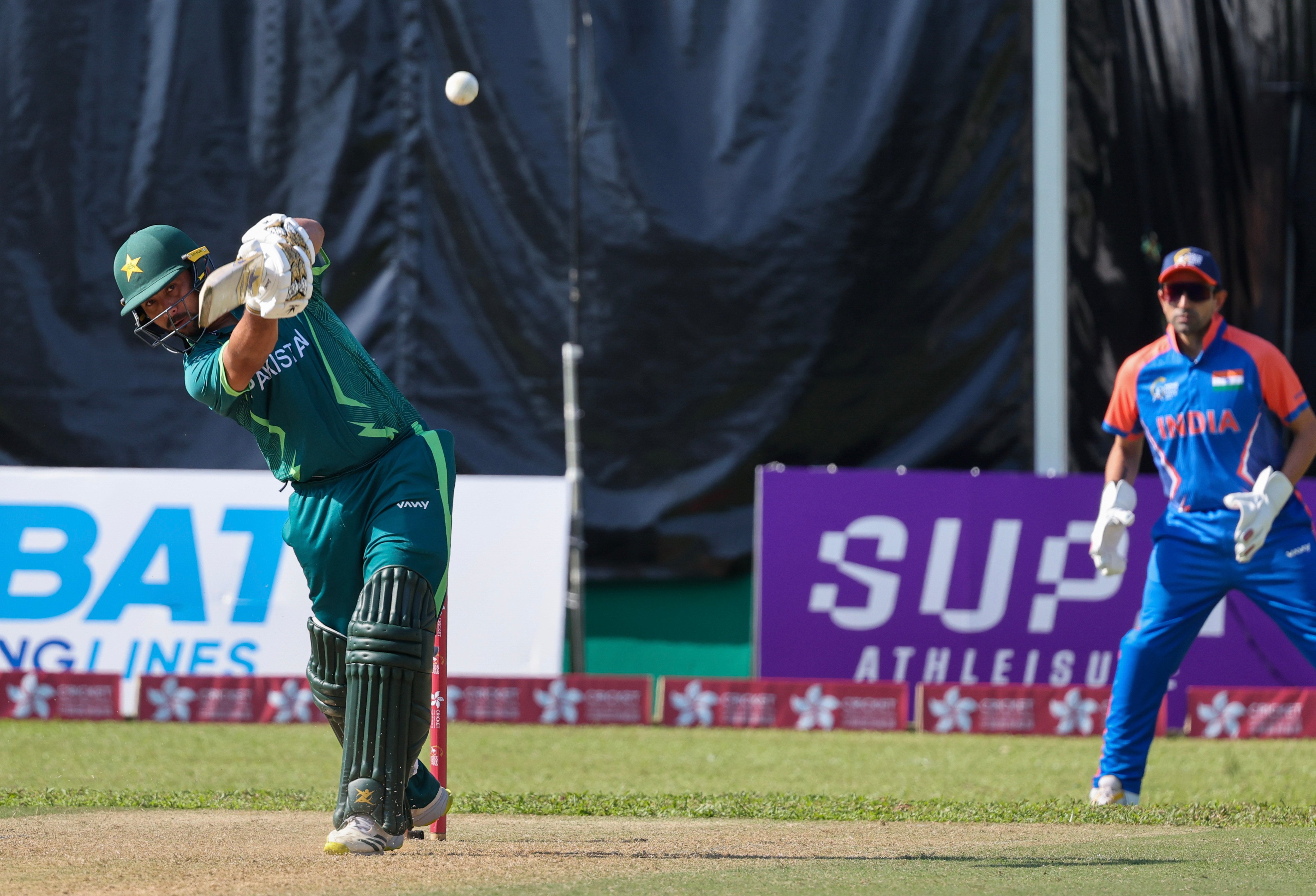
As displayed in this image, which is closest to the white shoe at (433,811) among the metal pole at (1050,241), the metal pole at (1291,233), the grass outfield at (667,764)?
the grass outfield at (667,764)

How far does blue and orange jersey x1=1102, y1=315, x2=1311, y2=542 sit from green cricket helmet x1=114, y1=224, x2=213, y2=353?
11.9ft

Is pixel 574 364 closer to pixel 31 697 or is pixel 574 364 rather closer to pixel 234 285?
pixel 31 697

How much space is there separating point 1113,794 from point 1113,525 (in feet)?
3.45

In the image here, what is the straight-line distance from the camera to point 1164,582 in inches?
223

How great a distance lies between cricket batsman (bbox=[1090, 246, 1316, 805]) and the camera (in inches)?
218

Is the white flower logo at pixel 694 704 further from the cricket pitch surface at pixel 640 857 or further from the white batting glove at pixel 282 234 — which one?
the white batting glove at pixel 282 234

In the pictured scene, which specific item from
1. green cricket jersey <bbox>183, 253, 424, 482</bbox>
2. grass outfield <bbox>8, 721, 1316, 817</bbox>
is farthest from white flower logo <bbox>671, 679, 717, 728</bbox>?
green cricket jersey <bbox>183, 253, 424, 482</bbox>

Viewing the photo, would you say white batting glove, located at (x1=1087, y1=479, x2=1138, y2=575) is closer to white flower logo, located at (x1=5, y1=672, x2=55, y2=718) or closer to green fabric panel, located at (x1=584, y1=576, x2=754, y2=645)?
green fabric panel, located at (x1=584, y1=576, x2=754, y2=645)

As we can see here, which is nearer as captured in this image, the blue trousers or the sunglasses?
the blue trousers

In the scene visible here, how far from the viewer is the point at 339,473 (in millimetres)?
4195

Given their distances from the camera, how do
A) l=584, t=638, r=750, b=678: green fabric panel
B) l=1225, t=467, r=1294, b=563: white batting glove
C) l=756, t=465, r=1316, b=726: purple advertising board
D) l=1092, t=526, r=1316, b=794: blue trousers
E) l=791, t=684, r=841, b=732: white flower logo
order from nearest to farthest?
l=1225, t=467, r=1294, b=563: white batting glove → l=1092, t=526, r=1316, b=794: blue trousers → l=791, t=684, r=841, b=732: white flower logo → l=756, t=465, r=1316, b=726: purple advertising board → l=584, t=638, r=750, b=678: green fabric panel

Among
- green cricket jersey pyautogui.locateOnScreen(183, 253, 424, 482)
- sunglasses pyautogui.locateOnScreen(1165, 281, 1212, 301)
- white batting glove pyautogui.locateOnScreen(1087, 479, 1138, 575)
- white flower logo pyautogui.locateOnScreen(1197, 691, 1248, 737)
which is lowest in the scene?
white flower logo pyautogui.locateOnScreen(1197, 691, 1248, 737)

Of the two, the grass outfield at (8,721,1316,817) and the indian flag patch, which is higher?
the indian flag patch

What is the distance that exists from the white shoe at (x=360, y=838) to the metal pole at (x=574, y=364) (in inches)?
232
